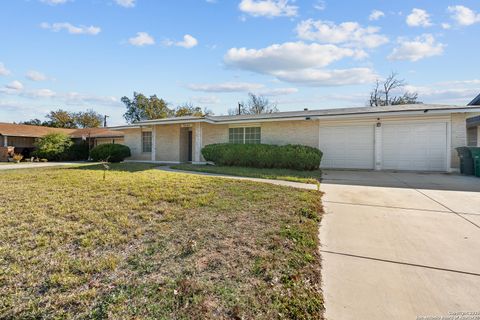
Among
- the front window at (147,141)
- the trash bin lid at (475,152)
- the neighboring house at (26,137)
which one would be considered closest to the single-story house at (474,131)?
the trash bin lid at (475,152)

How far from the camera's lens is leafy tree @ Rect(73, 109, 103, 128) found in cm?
4444

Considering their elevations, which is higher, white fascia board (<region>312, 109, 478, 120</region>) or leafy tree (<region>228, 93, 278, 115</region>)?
leafy tree (<region>228, 93, 278, 115</region>)

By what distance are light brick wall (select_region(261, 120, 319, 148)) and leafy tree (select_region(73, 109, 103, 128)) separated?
43424 mm

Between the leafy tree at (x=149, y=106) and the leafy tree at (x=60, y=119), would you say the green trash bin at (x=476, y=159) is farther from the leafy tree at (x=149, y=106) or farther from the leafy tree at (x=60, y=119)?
the leafy tree at (x=60, y=119)

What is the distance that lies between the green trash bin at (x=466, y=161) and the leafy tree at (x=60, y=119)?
5383 cm

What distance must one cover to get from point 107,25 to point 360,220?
12.5 m

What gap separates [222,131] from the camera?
14992 mm

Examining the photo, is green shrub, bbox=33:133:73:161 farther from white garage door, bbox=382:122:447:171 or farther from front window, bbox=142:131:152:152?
white garage door, bbox=382:122:447:171

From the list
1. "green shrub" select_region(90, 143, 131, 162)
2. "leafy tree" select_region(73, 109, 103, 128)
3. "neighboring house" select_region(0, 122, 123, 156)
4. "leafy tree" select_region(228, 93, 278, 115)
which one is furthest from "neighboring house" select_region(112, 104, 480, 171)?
"leafy tree" select_region(73, 109, 103, 128)

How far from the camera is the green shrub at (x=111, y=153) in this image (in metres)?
16.3

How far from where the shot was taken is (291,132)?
43.2ft

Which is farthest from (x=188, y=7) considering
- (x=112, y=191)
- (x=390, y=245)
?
(x=390, y=245)

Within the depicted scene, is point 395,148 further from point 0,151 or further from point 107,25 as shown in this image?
point 0,151

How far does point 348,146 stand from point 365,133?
3.38ft
